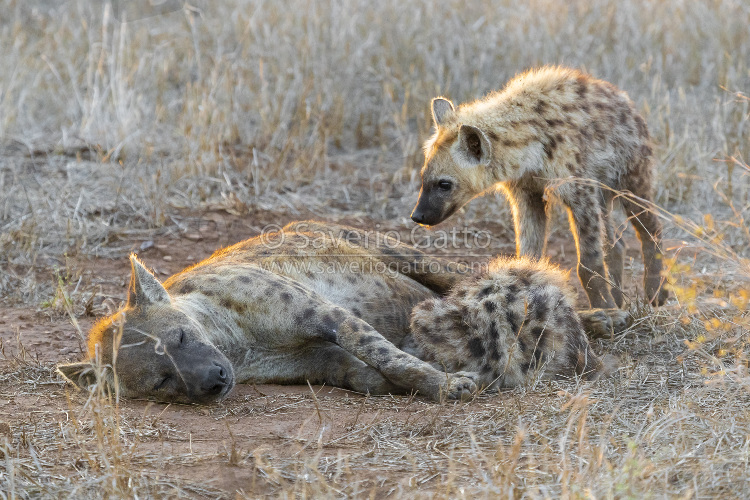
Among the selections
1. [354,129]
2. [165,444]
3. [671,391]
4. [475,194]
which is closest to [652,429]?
[671,391]

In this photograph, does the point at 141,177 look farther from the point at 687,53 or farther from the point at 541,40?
the point at 687,53

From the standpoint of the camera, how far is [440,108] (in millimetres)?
4844

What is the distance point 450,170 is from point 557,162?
1.87 ft

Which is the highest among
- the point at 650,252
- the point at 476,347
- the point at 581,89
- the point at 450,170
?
the point at 581,89

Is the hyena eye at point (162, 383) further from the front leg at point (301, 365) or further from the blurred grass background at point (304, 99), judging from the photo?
the blurred grass background at point (304, 99)

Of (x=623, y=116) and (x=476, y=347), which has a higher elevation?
(x=623, y=116)

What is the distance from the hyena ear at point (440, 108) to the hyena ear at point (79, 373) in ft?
7.57

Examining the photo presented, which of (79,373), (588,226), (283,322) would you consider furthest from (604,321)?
(79,373)

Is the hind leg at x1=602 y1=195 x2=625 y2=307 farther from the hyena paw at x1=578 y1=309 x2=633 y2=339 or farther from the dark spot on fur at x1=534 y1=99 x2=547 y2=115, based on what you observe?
the dark spot on fur at x1=534 y1=99 x2=547 y2=115

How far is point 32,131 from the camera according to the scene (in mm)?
7270

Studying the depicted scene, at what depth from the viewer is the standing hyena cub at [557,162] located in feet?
13.9

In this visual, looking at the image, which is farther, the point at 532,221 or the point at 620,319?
the point at 532,221

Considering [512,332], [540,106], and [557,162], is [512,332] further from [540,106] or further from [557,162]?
[540,106]

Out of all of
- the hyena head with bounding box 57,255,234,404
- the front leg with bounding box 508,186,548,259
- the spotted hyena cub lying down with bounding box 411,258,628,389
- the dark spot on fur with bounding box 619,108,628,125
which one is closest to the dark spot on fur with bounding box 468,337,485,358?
the spotted hyena cub lying down with bounding box 411,258,628,389
